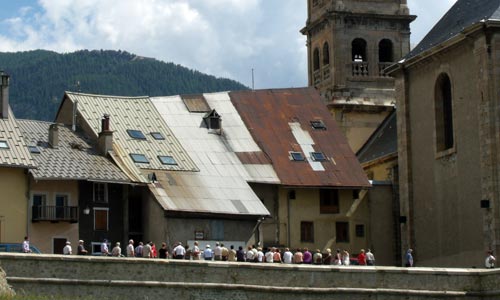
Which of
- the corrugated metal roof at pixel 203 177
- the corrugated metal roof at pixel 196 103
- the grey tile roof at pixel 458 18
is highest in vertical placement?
the grey tile roof at pixel 458 18

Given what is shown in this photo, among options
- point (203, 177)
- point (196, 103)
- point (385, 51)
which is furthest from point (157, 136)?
point (385, 51)

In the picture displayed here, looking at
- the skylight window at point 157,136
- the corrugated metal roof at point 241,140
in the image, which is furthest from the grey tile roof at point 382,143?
the skylight window at point 157,136

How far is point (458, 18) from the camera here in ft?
195

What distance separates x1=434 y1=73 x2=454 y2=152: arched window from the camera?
58.9 meters

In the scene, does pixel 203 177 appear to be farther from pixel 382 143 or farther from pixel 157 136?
pixel 382 143

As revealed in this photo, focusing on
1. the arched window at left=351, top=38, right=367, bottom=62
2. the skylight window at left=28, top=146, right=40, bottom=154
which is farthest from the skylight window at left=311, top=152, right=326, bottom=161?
the arched window at left=351, top=38, right=367, bottom=62

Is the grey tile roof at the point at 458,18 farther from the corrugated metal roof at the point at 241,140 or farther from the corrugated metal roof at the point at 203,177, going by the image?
the corrugated metal roof at the point at 203,177

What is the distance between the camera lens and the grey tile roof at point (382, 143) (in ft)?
240

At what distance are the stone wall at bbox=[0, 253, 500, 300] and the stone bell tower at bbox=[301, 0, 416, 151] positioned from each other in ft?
125

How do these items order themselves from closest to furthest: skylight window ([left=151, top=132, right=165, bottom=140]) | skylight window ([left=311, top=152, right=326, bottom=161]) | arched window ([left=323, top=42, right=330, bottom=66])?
skylight window ([left=151, top=132, right=165, bottom=140]), skylight window ([left=311, top=152, right=326, bottom=161]), arched window ([left=323, top=42, right=330, bottom=66])

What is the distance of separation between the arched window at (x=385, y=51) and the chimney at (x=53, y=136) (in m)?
31.0

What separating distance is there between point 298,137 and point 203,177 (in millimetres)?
8564

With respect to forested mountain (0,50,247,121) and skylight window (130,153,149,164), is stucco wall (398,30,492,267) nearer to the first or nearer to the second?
skylight window (130,153,149,164)

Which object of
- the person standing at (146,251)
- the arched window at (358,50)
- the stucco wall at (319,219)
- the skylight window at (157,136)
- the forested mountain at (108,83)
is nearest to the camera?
the person standing at (146,251)
